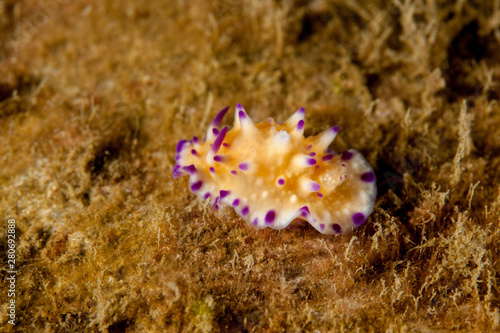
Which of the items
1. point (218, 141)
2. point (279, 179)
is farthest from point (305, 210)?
point (218, 141)

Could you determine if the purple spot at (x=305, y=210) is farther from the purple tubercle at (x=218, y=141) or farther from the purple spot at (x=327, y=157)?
the purple tubercle at (x=218, y=141)

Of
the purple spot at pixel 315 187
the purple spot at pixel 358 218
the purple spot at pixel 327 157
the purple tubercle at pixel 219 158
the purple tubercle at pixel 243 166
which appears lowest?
the purple spot at pixel 358 218

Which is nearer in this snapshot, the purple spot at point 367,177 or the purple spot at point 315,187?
the purple spot at point 315,187

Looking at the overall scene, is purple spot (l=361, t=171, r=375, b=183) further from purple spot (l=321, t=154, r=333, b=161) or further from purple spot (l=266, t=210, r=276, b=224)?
purple spot (l=266, t=210, r=276, b=224)

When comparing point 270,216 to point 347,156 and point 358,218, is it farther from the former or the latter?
point 347,156

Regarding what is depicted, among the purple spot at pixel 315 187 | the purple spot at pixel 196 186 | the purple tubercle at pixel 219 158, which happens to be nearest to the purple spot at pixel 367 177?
the purple spot at pixel 315 187

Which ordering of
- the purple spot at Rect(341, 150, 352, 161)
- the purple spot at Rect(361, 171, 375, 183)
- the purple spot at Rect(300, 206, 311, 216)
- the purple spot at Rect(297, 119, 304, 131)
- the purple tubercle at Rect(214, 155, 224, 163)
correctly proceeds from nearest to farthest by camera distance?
the purple spot at Rect(300, 206, 311, 216) < the purple tubercle at Rect(214, 155, 224, 163) < the purple spot at Rect(297, 119, 304, 131) < the purple spot at Rect(361, 171, 375, 183) < the purple spot at Rect(341, 150, 352, 161)

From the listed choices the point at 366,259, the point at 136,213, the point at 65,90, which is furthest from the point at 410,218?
the point at 65,90

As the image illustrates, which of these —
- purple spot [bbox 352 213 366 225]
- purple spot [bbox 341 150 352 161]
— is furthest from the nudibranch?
purple spot [bbox 341 150 352 161]

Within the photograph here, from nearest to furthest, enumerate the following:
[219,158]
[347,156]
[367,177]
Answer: [219,158], [367,177], [347,156]
